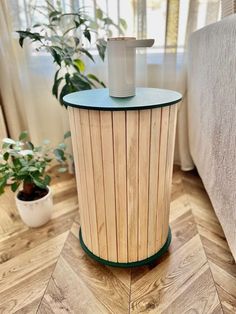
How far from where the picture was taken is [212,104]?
97 centimetres

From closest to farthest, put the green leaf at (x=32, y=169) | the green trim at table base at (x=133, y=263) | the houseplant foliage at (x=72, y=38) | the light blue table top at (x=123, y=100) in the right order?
the light blue table top at (x=123, y=100) → the green trim at table base at (x=133, y=263) → the green leaf at (x=32, y=169) → the houseplant foliage at (x=72, y=38)

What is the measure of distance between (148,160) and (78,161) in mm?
237

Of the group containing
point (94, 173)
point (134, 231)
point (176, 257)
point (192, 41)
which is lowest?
point (176, 257)

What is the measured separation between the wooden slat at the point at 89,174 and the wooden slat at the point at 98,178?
13mm

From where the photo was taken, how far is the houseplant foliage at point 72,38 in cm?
113


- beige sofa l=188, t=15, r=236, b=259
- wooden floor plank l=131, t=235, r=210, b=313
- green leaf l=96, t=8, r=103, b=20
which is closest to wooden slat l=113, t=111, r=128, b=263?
wooden floor plank l=131, t=235, r=210, b=313

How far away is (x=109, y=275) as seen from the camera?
0.91 metres

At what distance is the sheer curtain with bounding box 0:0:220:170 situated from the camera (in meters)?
1.27

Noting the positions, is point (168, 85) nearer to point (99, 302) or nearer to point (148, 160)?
point (148, 160)

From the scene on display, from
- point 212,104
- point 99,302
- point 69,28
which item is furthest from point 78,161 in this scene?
point 69,28

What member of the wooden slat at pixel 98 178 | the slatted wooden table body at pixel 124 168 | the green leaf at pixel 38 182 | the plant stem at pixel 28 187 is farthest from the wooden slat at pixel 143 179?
the plant stem at pixel 28 187

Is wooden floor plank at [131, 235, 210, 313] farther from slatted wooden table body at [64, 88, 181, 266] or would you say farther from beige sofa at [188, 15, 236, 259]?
beige sofa at [188, 15, 236, 259]

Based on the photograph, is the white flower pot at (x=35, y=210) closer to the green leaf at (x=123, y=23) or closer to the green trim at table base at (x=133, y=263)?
the green trim at table base at (x=133, y=263)

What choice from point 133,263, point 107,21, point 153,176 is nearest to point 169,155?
point 153,176
